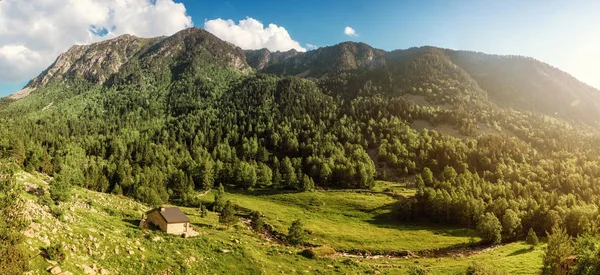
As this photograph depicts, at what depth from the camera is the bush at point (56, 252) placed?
114 feet

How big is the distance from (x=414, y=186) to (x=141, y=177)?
11914 centimetres

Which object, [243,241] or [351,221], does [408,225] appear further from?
[243,241]

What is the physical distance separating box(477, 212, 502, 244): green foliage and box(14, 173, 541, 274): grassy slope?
353cm

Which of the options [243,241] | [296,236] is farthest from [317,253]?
[243,241]

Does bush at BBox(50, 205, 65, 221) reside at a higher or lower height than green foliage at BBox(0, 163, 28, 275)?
lower

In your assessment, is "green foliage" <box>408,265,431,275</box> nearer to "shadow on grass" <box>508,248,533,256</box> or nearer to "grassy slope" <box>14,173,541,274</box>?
"grassy slope" <box>14,173,541,274</box>

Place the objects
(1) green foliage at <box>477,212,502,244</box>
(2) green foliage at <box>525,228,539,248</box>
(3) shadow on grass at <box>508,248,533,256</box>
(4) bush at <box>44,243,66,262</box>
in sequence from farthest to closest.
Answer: (1) green foliage at <box>477,212,502,244</box> → (2) green foliage at <box>525,228,539,248</box> → (3) shadow on grass at <box>508,248,533,256</box> → (4) bush at <box>44,243,66,262</box>

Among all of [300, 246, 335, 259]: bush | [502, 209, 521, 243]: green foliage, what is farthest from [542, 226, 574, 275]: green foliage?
[502, 209, 521, 243]: green foliage

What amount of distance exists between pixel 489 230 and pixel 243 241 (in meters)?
69.1

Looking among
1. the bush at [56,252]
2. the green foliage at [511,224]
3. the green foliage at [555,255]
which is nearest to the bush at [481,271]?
the green foliage at [555,255]

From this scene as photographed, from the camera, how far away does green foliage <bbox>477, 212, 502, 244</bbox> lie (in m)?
96.6

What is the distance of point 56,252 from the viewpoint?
35.3 meters

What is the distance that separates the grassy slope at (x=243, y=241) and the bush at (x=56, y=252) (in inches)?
30.6

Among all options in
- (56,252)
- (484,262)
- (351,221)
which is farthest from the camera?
(351,221)
